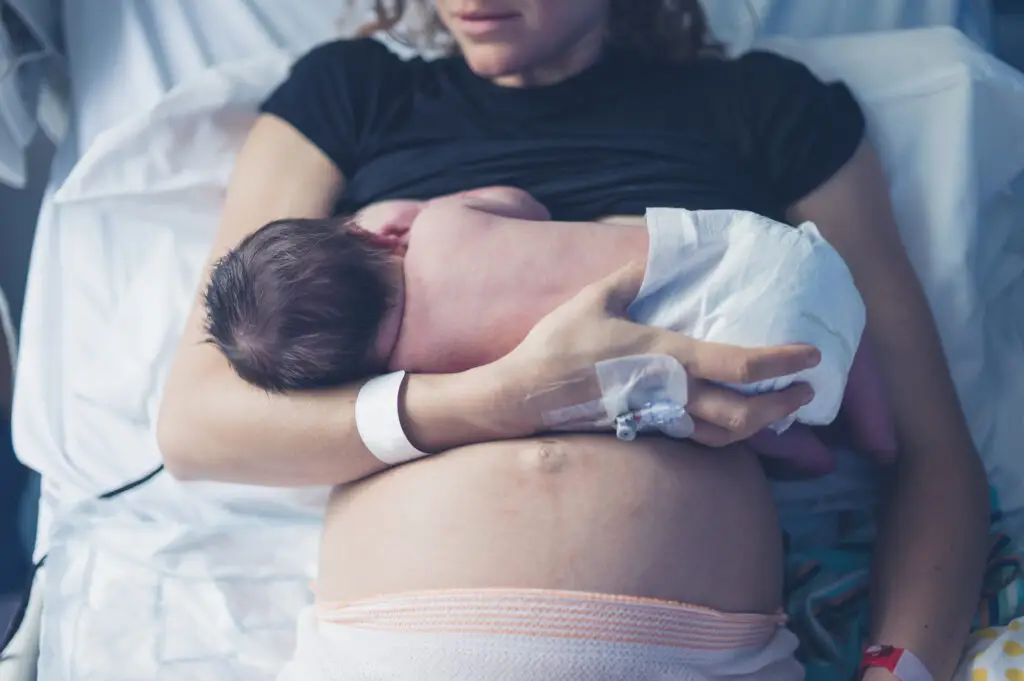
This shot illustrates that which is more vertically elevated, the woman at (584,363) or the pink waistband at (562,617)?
Result: the woman at (584,363)

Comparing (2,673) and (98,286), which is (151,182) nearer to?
(98,286)

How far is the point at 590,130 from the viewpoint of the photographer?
3.81ft

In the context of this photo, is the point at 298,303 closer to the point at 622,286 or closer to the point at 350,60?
the point at 622,286

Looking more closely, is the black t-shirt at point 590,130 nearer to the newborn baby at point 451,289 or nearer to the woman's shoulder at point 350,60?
the woman's shoulder at point 350,60

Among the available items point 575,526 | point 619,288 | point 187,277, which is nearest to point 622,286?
point 619,288

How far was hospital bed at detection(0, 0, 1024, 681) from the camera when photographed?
1084mm

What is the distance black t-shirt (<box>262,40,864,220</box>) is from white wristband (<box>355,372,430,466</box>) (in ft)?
0.98

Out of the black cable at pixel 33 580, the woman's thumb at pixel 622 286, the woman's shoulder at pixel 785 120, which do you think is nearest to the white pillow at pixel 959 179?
the woman's shoulder at pixel 785 120

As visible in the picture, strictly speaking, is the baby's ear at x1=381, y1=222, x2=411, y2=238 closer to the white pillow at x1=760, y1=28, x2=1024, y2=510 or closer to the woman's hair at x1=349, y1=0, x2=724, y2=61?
the woman's hair at x1=349, y1=0, x2=724, y2=61

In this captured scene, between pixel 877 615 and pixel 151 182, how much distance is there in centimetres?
105

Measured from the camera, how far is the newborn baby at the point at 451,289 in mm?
866

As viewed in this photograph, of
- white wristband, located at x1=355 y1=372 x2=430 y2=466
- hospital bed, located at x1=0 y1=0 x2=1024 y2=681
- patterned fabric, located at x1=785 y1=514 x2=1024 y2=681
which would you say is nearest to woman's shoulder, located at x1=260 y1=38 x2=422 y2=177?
hospital bed, located at x1=0 y1=0 x2=1024 y2=681

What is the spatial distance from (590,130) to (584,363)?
0.41m

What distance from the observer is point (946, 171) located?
4.00ft
